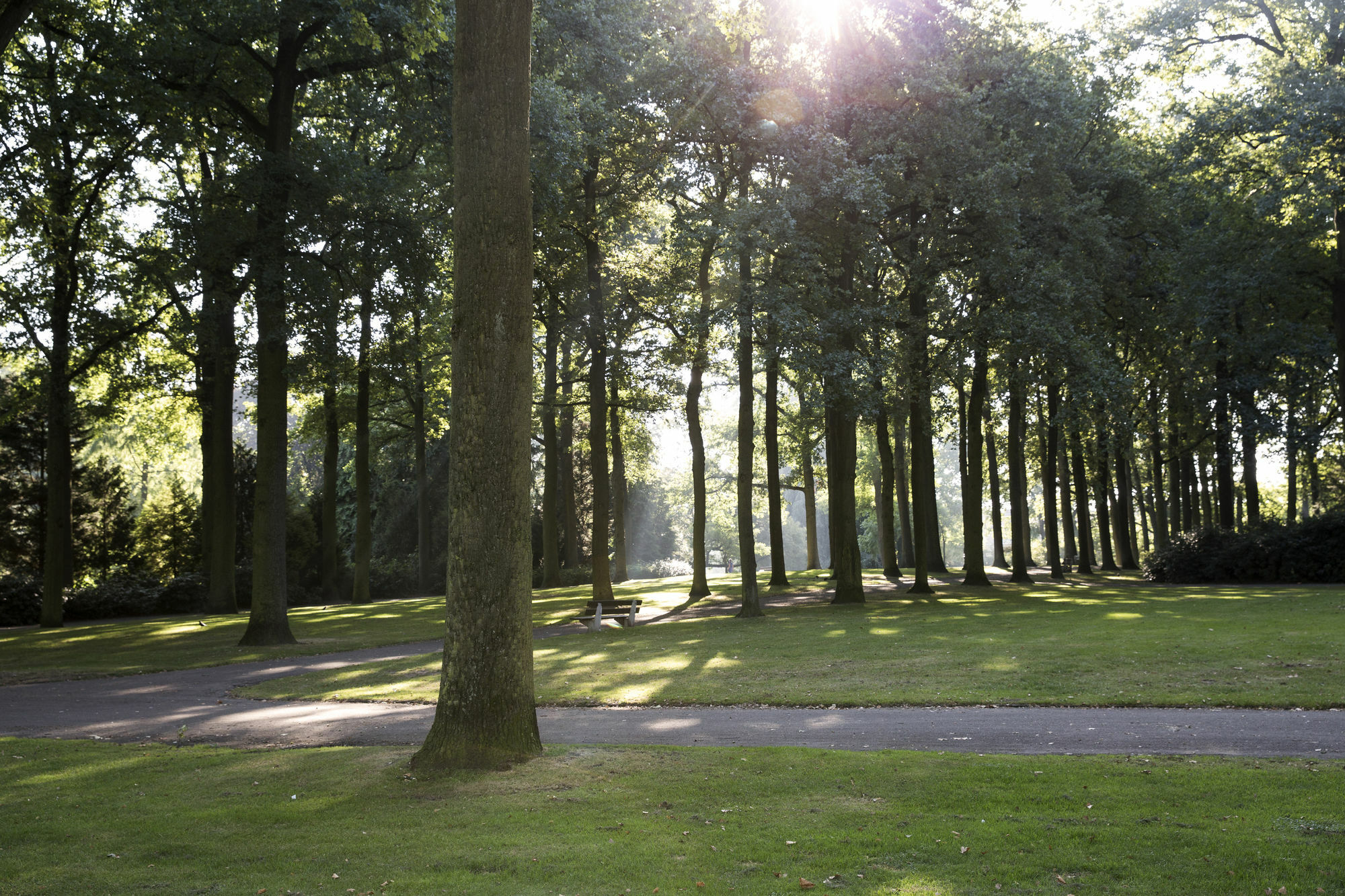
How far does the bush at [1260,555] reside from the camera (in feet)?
93.0

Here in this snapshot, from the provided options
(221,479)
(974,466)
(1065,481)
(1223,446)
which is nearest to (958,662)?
(974,466)

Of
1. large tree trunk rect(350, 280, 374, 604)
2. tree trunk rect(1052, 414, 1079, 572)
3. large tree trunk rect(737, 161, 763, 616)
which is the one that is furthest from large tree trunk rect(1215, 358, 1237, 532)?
large tree trunk rect(350, 280, 374, 604)

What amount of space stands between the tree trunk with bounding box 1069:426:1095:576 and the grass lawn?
11714mm

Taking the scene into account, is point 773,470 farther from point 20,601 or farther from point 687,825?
point 687,825

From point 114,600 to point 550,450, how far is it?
1644 centimetres

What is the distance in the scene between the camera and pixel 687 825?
6.23 m

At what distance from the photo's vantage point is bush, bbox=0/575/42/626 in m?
28.9

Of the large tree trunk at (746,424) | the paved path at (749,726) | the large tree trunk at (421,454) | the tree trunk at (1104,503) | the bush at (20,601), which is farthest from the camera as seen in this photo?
the tree trunk at (1104,503)

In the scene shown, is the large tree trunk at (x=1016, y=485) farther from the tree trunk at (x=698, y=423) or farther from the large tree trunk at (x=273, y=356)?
the large tree trunk at (x=273, y=356)

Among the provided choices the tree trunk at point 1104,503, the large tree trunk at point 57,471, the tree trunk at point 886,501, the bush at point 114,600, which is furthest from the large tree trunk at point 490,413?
the tree trunk at point 1104,503

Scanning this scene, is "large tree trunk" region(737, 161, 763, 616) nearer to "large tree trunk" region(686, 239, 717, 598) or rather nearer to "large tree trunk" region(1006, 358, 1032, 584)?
"large tree trunk" region(686, 239, 717, 598)

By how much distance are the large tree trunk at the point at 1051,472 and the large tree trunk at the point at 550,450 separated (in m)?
17.3

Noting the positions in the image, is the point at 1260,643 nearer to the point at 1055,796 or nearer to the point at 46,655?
the point at 1055,796

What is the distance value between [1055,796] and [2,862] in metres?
7.11
